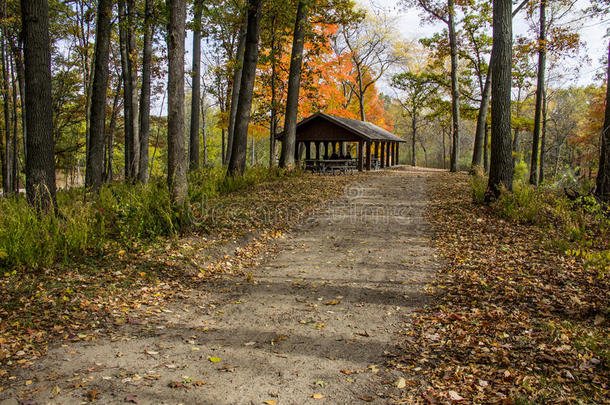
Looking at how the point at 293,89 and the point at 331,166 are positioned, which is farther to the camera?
the point at 331,166

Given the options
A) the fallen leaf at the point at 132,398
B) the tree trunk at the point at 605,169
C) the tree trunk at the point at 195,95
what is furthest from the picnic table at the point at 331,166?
the fallen leaf at the point at 132,398

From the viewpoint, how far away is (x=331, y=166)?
21453 millimetres

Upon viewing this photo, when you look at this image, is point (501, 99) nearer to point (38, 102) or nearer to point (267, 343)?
point (267, 343)

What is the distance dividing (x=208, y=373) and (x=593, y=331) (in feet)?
12.7

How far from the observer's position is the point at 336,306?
5066 mm

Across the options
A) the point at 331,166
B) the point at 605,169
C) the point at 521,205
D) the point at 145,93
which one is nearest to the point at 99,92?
the point at 145,93

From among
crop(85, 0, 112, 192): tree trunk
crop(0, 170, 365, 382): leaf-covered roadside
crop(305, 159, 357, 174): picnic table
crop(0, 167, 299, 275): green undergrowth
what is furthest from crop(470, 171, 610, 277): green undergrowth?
crop(305, 159, 357, 174): picnic table

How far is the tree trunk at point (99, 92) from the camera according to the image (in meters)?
9.60

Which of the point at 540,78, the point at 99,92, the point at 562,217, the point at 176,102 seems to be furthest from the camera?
the point at 540,78

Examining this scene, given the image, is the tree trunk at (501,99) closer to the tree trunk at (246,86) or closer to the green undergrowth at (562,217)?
the green undergrowth at (562,217)

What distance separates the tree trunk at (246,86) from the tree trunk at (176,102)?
5.20m

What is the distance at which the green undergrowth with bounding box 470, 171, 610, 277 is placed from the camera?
6.63 meters

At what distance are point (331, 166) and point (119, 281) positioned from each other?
16.8 meters

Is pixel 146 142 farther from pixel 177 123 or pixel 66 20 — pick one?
pixel 66 20
